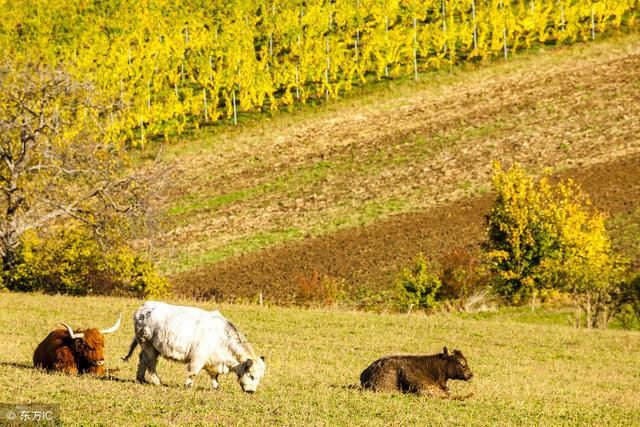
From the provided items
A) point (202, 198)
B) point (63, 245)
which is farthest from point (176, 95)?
point (63, 245)

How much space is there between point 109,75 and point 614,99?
53.4 meters

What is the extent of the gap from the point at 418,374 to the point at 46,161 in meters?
28.4

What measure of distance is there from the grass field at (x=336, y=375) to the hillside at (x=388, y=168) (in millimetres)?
11340

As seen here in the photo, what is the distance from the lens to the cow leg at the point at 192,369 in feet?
58.3

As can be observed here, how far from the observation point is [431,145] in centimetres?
8406

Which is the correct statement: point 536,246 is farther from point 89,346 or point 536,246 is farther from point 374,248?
point 89,346

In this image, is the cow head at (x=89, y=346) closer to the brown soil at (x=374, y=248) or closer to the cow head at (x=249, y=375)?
the cow head at (x=249, y=375)

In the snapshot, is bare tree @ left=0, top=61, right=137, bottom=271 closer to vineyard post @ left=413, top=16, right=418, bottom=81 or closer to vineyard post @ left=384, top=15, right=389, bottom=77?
vineyard post @ left=413, top=16, right=418, bottom=81

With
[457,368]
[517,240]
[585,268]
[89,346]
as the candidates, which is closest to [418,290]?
[517,240]

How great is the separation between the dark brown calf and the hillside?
76.3 ft

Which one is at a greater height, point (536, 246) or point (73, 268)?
point (73, 268)

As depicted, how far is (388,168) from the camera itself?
8081 centimetres

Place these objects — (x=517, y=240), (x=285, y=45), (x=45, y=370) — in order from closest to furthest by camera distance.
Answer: (x=45, y=370) < (x=517, y=240) < (x=285, y=45)

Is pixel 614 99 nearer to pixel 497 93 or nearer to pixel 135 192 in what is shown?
pixel 497 93
